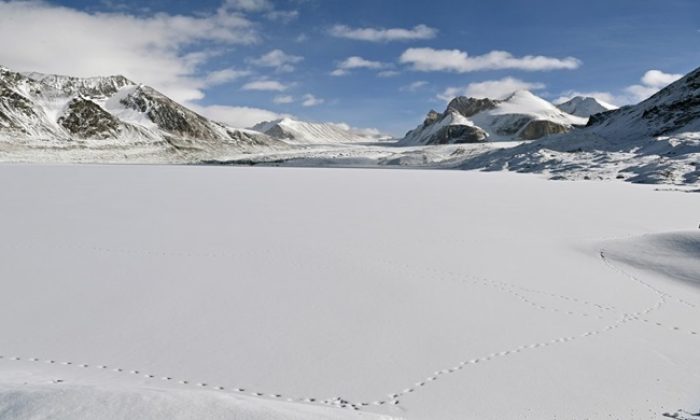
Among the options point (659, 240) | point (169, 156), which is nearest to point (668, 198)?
point (659, 240)

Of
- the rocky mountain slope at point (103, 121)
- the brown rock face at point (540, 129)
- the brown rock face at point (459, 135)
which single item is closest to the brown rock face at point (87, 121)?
the rocky mountain slope at point (103, 121)

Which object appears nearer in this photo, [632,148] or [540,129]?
[632,148]

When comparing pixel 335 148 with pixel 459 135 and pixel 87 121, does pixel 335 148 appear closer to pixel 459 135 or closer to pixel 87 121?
pixel 459 135

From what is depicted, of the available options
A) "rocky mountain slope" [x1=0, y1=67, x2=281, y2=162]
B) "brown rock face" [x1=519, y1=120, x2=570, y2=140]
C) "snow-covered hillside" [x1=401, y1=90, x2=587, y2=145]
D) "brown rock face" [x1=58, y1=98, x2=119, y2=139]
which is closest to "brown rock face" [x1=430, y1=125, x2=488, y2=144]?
"snow-covered hillside" [x1=401, y1=90, x2=587, y2=145]

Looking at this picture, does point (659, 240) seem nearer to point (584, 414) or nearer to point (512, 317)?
point (512, 317)

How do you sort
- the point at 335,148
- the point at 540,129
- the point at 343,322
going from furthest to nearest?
the point at 540,129, the point at 335,148, the point at 343,322

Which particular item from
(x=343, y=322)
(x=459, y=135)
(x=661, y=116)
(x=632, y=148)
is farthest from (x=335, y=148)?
(x=343, y=322)
